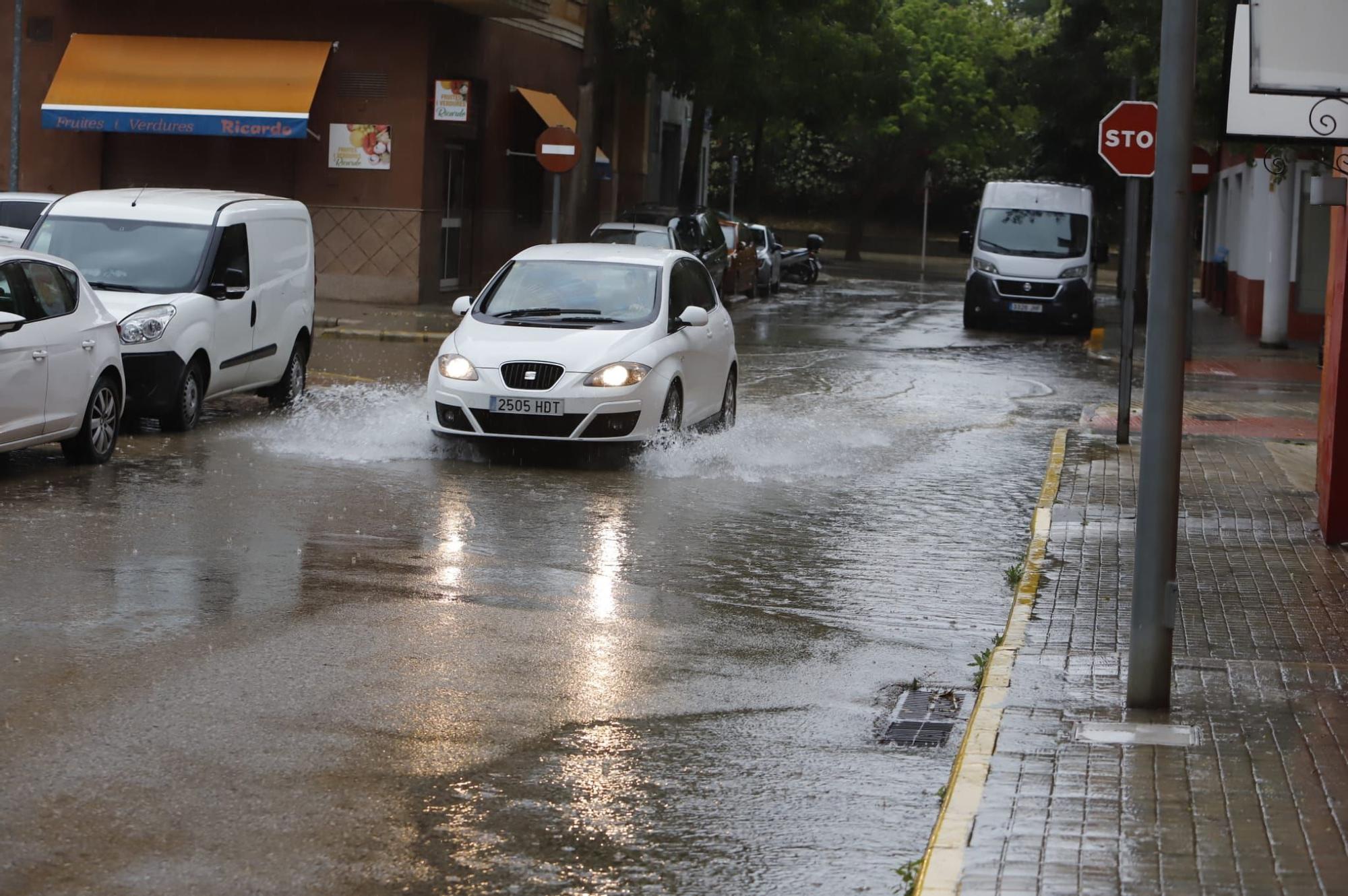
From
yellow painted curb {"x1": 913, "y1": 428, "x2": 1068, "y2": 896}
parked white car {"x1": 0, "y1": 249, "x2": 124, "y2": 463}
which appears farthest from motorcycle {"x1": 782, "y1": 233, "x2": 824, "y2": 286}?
yellow painted curb {"x1": 913, "y1": 428, "x2": 1068, "y2": 896}

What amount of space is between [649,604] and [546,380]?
15.1ft

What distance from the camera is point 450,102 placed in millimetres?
29578

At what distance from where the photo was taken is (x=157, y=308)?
46.6 ft

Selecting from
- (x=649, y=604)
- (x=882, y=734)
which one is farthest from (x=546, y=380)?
(x=882, y=734)

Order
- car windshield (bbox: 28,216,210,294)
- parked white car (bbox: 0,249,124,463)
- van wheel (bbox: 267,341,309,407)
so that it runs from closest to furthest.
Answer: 1. parked white car (bbox: 0,249,124,463)
2. car windshield (bbox: 28,216,210,294)
3. van wheel (bbox: 267,341,309,407)

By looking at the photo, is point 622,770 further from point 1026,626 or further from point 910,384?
point 910,384

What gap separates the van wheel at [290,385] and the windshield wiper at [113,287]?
2.13 m

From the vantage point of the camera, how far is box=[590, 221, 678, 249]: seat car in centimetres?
2909

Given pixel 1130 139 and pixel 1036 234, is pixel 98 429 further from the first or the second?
pixel 1036 234

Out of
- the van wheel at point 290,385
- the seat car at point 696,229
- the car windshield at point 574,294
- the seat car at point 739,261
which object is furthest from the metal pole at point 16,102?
the car windshield at point 574,294

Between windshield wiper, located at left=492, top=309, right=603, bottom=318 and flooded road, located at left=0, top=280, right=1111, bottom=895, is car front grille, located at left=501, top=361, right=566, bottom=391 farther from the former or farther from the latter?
windshield wiper, located at left=492, top=309, right=603, bottom=318

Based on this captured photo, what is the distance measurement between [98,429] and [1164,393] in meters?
8.16

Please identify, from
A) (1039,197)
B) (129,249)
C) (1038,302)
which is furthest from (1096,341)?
(129,249)

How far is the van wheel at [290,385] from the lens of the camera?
54.6 feet
